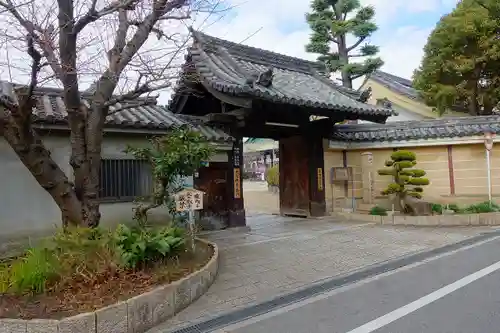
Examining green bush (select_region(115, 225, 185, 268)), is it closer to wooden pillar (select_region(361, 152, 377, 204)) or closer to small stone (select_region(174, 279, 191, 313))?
small stone (select_region(174, 279, 191, 313))

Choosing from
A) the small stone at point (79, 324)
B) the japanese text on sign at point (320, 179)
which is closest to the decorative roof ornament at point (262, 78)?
the japanese text on sign at point (320, 179)

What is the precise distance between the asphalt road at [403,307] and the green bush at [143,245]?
5.20 feet

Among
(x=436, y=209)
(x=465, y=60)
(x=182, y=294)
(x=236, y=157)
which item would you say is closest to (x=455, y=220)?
(x=436, y=209)

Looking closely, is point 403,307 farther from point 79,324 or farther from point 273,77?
point 273,77

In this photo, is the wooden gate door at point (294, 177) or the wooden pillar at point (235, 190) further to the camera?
the wooden gate door at point (294, 177)

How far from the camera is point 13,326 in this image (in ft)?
13.2

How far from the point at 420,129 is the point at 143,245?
1241 cm

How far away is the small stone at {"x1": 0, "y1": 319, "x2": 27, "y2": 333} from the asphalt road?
2.17 m

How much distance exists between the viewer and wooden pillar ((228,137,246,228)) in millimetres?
11516

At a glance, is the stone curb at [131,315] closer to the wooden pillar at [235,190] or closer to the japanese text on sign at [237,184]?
the wooden pillar at [235,190]

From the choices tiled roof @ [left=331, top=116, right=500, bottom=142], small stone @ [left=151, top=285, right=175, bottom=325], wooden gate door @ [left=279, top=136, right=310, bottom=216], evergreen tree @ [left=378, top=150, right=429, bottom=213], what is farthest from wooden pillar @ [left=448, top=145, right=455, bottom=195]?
small stone @ [left=151, top=285, right=175, bottom=325]

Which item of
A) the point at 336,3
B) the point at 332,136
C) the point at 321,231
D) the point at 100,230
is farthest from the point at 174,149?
the point at 336,3

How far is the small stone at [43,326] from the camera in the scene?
3.96 metres

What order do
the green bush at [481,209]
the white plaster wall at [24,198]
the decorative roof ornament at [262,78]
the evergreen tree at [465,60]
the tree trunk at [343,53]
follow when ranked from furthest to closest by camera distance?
the tree trunk at [343,53], the evergreen tree at [465,60], the green bush at [481,209], the decorative roof ornament at [262,78], the white plaster wall at [24,198]
